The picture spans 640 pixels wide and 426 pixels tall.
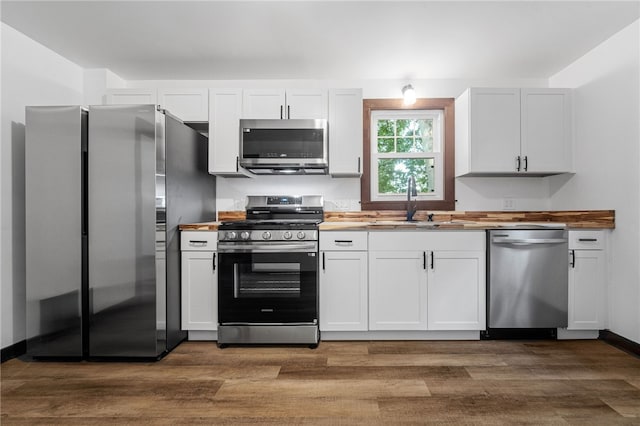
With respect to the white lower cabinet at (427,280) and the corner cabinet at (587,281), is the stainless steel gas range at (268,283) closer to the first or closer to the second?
the white lower cabinet at (427,280)

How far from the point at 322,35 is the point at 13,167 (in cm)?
249

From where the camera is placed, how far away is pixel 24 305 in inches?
106

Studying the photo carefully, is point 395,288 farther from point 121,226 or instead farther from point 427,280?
point 121,226

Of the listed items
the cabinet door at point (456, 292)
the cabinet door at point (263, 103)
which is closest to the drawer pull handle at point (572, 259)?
the cabinet door at point (456, 292)

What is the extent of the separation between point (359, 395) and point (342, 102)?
7.85 feet

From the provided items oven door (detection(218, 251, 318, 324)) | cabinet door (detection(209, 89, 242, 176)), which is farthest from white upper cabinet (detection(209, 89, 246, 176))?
oven door (detection(218, 251, 318, 324))

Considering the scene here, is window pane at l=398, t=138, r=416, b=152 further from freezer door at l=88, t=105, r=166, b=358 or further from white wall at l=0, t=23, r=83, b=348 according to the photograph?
white wall at l=0, t=23, r=83, b=348

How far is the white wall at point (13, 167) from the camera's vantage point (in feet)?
8.43

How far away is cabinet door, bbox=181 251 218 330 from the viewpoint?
9.43 feet

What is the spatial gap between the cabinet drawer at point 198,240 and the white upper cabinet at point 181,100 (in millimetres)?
1134

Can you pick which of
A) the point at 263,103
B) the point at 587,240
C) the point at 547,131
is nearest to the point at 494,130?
the point at 547,131

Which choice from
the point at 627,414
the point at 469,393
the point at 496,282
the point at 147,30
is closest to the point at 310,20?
the point at 147,30

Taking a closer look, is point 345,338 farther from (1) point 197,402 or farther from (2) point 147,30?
(2) point 147,30

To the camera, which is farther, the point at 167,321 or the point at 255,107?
the point at 255,107
